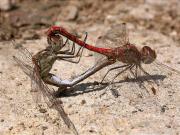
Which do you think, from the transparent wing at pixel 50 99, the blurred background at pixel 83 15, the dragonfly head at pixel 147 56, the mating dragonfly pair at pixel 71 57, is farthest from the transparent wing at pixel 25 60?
the blurred background at pixel 83 15

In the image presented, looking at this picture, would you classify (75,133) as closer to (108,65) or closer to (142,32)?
(108,65)

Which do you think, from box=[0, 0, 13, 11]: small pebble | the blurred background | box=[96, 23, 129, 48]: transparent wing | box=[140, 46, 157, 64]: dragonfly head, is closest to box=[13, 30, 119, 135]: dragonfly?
box=[96, 23, 129, 48]: transparent wing

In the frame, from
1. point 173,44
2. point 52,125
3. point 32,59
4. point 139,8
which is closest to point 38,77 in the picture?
point 32,59

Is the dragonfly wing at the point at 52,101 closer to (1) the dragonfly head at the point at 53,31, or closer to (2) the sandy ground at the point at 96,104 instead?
(2) the sandy ground at the point at 96,104

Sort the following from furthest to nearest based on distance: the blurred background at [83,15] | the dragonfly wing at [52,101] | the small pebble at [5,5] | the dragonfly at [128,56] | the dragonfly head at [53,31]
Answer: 1. the small pebble at [5,5]
2. the blurred background at [83,15]
3. the dragonfly at [128,56]
4. the dragonfly head at [53,31]
5. the dragonfly wing at [52,101]

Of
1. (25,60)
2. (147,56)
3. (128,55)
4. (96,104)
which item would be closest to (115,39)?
(128,55)

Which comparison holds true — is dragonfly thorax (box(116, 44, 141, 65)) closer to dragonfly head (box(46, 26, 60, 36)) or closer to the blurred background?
dragonfly head (box(46, 26, 60, 36))

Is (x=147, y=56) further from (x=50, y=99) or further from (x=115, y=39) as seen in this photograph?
(x=50, y=99)
